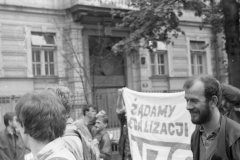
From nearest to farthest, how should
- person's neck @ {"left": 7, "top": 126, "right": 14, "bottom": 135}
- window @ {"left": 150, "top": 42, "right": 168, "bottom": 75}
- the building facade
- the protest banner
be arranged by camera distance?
the protest banner < person's neck @ {"left": 7, "top": 126, "right": 14, "bottom": 135} < the building facade < window @ {"left": 150, "top": 42, "right": 168, "bottom": 75}

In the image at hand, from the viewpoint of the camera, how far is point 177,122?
5871mm

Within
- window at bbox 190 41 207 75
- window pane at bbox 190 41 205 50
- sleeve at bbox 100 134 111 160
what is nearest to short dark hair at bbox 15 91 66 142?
sleeve at bbox 100 134 111 160

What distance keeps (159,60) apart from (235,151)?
741 inches

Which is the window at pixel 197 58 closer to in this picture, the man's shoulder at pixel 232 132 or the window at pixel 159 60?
the window at pixel 159 60

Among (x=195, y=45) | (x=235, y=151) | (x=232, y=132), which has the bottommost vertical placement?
(x=235, y=151)

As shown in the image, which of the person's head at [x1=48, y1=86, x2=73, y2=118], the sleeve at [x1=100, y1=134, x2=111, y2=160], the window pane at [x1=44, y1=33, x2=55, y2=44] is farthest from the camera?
the window pane at [x1=44, y1=33, x2=55, y2=44]

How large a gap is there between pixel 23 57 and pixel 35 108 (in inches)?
607

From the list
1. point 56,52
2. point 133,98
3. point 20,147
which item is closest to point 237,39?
point 133,98

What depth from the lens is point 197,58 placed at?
77.8 feet

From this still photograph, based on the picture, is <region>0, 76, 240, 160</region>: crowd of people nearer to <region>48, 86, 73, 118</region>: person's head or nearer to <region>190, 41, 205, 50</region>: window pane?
<region>48, 86, 73, 118</region>: person's head

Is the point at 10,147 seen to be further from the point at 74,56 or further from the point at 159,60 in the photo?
the point at 159,60

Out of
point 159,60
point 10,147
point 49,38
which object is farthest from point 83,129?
point 159,60

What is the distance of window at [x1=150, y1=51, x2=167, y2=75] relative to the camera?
21.7m

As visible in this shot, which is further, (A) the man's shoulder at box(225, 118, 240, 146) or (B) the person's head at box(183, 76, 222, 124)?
(B) the person's head at box(183, 76, 222, 124)
